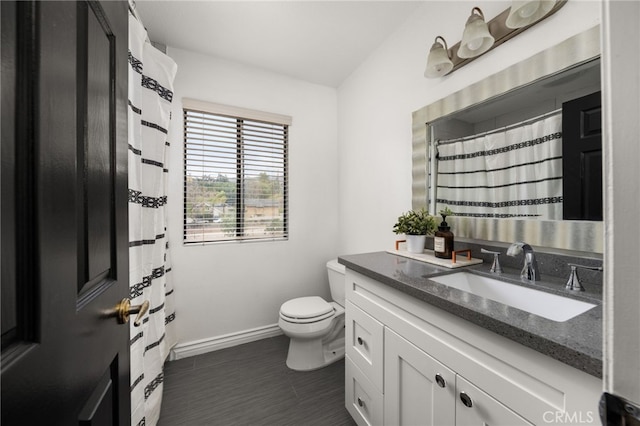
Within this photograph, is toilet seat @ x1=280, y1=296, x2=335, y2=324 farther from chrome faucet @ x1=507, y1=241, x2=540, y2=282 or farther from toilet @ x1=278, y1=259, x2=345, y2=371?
chrome faucet @ x1=507, y1=241, x2=540, y2=282

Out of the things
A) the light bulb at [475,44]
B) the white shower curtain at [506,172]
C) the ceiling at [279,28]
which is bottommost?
the white shower curtain at [506,172]

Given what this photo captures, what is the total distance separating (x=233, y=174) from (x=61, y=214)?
1862mm

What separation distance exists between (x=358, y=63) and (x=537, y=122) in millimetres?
1579

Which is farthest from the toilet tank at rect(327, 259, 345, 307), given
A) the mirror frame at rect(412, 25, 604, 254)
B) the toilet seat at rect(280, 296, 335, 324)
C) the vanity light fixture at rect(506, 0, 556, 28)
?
the vanity light fixture at rect(506, 0, 556, 28)

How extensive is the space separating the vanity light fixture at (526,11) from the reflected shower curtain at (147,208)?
174 cm

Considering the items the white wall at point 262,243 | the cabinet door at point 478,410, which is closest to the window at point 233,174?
the white wall at point 262,243

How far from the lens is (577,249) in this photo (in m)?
0.96

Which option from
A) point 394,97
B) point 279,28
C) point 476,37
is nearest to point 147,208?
point 279,28

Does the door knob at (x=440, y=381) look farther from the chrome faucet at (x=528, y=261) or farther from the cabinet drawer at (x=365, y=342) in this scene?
the chrome faucet at (x=528, y=261)

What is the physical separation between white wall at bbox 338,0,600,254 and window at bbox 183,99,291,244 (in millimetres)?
635

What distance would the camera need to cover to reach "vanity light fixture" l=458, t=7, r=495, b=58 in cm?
117

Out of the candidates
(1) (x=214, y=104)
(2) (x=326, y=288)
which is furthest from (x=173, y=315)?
(1) (x=214, y=104)

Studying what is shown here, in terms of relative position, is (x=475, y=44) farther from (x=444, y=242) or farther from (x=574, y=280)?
(x=574, y=280)

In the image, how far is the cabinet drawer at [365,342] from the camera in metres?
1.15
